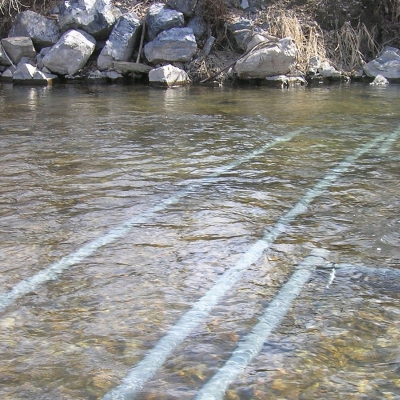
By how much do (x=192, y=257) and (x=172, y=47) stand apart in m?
10.1

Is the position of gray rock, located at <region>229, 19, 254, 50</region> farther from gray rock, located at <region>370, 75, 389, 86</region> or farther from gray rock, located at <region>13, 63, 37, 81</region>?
gray rock, located at <region>13, 63, 37, 81</region>

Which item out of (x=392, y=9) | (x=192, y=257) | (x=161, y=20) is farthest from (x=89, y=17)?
(x=192, y=257)

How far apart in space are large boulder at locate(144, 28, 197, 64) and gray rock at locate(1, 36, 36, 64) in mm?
2620

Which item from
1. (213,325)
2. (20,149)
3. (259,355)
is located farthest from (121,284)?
(20,149)

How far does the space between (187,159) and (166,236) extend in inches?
71.6

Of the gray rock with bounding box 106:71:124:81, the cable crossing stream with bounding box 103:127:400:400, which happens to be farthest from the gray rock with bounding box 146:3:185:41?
the cable crossing stream with bounding box 103:127:400:400

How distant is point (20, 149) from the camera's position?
16.2ft

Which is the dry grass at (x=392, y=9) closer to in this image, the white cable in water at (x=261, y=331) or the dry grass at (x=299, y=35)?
the dry grass at (x=299, y=35)

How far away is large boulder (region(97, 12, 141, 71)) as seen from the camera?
12.1 metres

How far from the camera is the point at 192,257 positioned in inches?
102

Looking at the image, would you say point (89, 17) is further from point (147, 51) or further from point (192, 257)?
point (192, 257)

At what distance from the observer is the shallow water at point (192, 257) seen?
69.6 inches

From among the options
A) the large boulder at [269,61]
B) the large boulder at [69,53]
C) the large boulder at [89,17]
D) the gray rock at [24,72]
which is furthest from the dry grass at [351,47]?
the gray rock at [24,72]

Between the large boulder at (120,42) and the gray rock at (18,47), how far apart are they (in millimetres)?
1587
